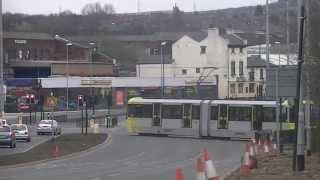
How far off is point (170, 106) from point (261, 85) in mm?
57358

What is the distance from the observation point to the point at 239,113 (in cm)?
5769

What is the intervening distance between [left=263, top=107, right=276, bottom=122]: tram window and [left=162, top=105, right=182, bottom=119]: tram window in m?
6.87

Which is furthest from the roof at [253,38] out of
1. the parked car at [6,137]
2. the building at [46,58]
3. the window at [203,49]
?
the parked car at [6,137]

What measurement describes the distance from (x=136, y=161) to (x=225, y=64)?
84382 millimetres

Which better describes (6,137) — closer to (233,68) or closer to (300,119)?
(300,119)

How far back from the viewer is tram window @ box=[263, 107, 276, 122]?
5681cm

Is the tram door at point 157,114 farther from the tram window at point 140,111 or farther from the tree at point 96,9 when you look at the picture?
the tree at point 96,9

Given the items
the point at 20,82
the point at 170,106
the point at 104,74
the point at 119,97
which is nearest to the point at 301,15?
the point at 170,106

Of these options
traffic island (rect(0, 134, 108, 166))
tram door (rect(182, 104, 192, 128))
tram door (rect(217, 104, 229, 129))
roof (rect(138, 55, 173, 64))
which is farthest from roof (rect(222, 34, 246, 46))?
traffic island (rect(0, 134, 108, 166))

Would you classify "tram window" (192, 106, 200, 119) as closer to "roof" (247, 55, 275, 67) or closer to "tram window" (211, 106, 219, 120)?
"tram window" (211, 106, 219, 120)

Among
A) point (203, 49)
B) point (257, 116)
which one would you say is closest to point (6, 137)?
point (257, 116)

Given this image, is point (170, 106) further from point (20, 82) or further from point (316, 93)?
point (20, 82)

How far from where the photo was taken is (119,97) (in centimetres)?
9112

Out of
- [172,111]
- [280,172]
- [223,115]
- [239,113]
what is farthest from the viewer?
[172,111]
